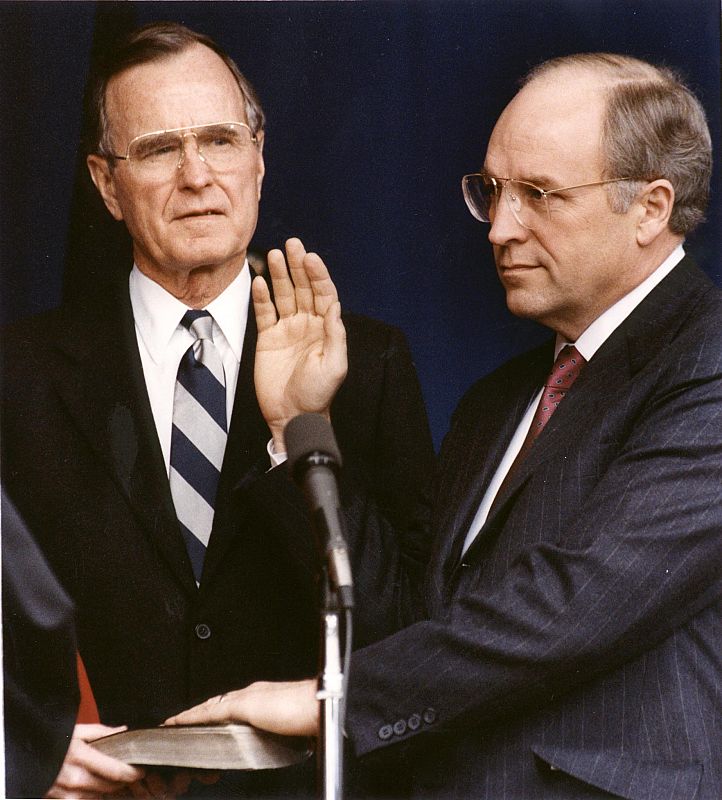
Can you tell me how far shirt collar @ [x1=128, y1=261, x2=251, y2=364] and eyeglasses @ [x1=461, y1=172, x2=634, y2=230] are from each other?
52cm

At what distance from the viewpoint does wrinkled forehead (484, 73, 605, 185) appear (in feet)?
7.66

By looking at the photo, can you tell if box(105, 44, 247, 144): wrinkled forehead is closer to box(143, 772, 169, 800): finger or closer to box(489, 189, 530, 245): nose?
box(489, 189, 530, 245): nose

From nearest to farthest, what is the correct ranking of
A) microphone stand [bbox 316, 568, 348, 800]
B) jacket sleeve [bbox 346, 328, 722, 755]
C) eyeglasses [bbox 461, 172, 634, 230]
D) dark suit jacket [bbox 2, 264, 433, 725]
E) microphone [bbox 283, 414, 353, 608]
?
microphone [bbox 283, 414, 353, 608], microphone stand [bbox 316, 568, 348, 800], jacket sleeve [bbox 346, 328, 722, 755], eyeglasses [bbox 461, 172, 634, 230], dark suit jacket [bbox 2, 264, 433, 725]

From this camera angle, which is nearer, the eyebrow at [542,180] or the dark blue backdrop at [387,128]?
the eyebrow at [542,180]

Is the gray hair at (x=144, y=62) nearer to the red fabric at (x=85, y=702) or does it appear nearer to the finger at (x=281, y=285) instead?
the finger at (x=281, y=285)

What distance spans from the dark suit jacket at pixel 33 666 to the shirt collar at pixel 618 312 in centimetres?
126

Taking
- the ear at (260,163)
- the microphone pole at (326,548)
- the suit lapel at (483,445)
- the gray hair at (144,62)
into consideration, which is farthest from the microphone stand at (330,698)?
the gray hair at (144,62)

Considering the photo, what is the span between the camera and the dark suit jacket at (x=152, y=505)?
2475mm

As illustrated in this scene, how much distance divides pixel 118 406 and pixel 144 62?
30.0 inches

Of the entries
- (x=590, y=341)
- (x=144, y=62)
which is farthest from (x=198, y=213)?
(x=590, y=341)

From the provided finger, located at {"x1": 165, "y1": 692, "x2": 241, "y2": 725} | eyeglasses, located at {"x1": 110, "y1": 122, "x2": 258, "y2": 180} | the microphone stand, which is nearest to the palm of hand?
eyeglasses, located at {"x1": 110, "y1": 122, "x2": 258, "y2": 180}

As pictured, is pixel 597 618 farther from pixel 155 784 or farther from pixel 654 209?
pixel 155 784

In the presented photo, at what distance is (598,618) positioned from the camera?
2.08 meters

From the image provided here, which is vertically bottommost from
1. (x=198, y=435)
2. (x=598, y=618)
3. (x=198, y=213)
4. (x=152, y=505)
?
(x=598, y=618)
